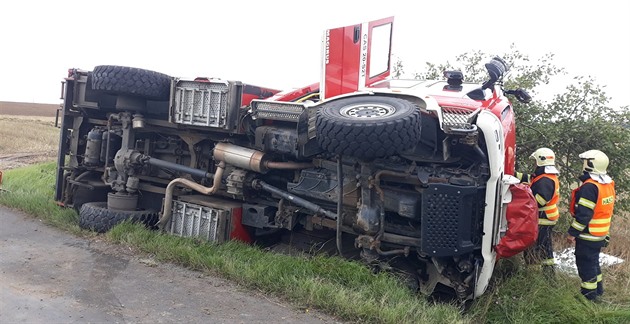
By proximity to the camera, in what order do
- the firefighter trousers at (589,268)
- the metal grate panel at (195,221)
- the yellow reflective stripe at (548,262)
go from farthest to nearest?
1. the yellow reflective stripe at (548,262)
2. the metal grate panel at (195,221)
3. the firefighter trousers at (589,268)

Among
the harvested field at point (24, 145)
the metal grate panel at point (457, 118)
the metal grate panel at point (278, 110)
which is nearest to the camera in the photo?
the metal grate panel at point (457, 118)

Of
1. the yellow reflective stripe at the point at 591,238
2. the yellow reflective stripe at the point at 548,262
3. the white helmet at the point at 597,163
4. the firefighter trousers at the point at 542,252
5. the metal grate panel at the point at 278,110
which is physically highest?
the metal grate panel at the point at 278,110

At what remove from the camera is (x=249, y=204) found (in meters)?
5.28

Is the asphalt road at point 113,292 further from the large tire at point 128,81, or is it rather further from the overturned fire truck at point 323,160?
the large tire at point 128,81

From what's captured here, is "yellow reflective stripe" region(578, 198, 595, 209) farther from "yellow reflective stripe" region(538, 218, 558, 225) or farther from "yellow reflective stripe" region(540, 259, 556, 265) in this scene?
"yellow reflective stripe" region(540, 259, 556, 265)

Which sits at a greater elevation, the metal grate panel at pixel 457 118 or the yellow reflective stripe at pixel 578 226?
the metal grate panel at pixel 457 118

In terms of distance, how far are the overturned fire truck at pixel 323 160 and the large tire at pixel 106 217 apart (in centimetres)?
1

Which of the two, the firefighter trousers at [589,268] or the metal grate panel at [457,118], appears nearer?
the metal grate panel at [457,118]

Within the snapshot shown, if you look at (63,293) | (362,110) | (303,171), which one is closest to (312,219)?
(303,171)

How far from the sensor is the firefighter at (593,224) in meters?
5.00

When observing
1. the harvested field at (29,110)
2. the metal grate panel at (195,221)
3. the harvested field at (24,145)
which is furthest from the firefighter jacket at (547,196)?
the harvested field at (29,110)

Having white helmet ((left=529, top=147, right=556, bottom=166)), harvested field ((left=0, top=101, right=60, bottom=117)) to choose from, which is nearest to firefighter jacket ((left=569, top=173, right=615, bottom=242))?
white helmet ((left=529, top=147, right=556, bottom=166))

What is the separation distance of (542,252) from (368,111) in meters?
2.59

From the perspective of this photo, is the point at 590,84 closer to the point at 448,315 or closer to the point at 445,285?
the point at 445,285
